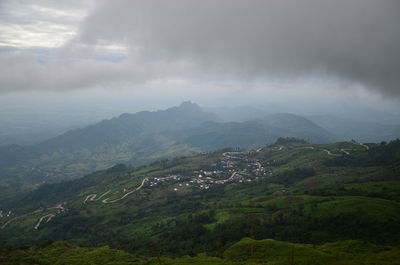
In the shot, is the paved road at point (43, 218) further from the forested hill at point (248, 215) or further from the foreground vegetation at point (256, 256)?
the foreground vegetation at point (256, 256)

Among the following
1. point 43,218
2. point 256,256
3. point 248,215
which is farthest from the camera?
point 43,218

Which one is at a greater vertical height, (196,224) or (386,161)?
(386,161)

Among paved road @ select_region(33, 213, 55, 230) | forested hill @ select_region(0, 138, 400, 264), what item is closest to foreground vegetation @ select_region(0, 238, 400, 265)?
forested hill @ select_region(0, 138, 400, 264)

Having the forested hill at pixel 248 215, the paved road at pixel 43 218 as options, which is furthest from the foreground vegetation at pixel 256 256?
the paved road at pixel 43 218

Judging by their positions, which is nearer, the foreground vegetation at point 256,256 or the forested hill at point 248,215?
the foreground vegetation at point 256,256

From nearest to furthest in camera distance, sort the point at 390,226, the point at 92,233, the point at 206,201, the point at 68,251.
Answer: the point at 68,251 → the point at 390,226 → the point at 92,233 → the point at 206,201

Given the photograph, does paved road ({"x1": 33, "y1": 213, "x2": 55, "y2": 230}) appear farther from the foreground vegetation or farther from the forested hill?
the foreground vegetation

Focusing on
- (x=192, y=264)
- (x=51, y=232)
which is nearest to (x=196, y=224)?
(x=192, y=264)

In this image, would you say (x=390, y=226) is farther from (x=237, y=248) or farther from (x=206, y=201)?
(x=206, y=201)

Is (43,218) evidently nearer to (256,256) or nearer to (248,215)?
(248,215)

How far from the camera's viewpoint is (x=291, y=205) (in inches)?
4547

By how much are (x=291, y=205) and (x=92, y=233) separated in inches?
4393

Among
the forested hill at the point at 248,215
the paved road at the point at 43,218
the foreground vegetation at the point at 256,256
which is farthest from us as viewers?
the paved road at the point at 43,218

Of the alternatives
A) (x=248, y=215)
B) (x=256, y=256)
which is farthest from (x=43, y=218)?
(x=256, y=256)
